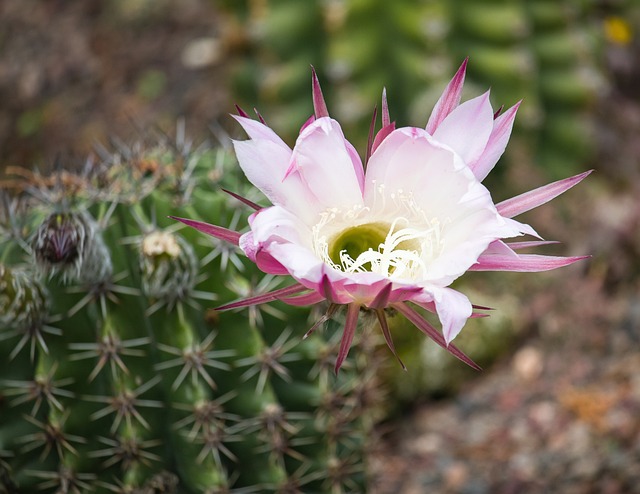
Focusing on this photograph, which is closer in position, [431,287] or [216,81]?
[431,287]

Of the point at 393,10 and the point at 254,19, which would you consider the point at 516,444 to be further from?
the point at 254,19

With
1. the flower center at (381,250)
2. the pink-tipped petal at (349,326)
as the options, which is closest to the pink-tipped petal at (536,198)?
the flower center at (381,250)

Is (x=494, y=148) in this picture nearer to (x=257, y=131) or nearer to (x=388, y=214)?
(x=388, y=214)

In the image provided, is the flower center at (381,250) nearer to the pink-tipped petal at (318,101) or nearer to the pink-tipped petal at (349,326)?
the pink-tipped petal at (349,326)

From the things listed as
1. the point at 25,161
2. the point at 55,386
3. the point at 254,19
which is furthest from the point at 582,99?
the point at 25,161

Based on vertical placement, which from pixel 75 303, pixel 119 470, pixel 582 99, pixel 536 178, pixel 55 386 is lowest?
pixel 536 178

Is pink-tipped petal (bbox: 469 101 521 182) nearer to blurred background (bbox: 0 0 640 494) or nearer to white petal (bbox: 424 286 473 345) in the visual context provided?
white petal (bbox: 424 286 473 345)

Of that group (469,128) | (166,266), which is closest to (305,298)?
A: (469,128)
